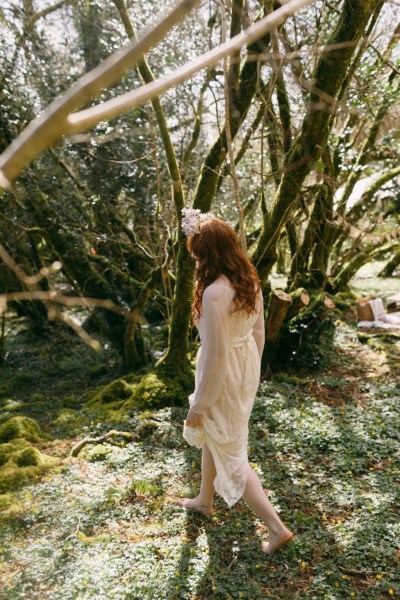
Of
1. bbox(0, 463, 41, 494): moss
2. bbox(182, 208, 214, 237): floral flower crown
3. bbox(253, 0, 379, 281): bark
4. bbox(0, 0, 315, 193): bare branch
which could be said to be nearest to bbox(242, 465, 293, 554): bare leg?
bbox(182, 208, 214, 237): floral flower crown

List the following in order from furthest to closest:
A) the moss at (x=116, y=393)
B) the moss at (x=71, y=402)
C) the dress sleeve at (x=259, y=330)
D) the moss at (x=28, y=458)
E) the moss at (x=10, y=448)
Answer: the moss at (x=71, y=402) → the moss at (x=116, y=393) → the moss at (x=10, y=448) → the moss at (x=28, y=458) → the dress sleeve at (x=259, y=330)

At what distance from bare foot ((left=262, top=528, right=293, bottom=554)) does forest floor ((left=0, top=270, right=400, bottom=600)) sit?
0.22 feet

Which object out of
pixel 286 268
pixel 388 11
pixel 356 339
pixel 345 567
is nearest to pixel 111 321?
pixel 356 339

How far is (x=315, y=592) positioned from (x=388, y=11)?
24.1 ft

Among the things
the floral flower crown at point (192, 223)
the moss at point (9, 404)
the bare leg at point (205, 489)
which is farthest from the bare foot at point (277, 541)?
the moss at point (9, 404)

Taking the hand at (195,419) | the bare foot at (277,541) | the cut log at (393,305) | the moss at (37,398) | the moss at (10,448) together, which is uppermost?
the cut log at (393,305)

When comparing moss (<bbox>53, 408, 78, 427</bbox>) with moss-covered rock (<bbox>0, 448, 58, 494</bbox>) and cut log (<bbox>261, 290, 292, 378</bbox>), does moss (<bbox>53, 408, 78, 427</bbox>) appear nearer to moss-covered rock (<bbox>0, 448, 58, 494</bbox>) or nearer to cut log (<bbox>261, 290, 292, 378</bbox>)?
moss-covered rock (<bbox>0, 448, 58, 494</bbox>)

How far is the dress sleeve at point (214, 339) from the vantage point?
2941 millimetres

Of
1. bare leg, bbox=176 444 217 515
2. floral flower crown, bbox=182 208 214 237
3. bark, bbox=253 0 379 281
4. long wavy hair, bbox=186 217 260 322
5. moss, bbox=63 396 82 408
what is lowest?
bare leg, bbox=176 444 217 515

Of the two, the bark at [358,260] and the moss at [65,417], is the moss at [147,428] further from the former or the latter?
the bark at [358,260]

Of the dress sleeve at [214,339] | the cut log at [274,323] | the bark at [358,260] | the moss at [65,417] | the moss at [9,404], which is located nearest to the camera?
the dress sleeve at [214,339]

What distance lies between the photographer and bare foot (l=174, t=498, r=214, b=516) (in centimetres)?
367

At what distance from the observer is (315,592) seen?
114 inches

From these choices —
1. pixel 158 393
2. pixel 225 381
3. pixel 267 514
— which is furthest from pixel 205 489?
pixel 158 393
